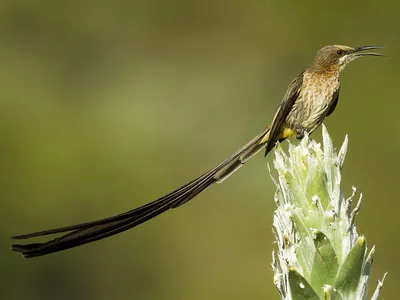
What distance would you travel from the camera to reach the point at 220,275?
559cm

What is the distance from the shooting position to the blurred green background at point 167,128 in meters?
5.85

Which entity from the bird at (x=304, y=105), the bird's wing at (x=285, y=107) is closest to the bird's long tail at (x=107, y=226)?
the bird at (x=304, y=105)

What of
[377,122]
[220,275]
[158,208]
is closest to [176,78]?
[377,122]

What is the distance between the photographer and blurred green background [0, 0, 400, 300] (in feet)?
19.2

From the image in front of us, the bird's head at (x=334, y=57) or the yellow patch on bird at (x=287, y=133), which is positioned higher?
the bird's head at (x=334, y=57)

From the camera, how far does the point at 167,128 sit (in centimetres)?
750

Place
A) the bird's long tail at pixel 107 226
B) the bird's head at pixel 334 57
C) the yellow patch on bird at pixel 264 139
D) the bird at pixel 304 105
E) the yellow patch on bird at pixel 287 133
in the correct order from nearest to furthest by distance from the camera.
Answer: the bird's long tail at pixel 107 226 → the bird at pixel 304 105 → the yellow patch on bird at pixel 264 139 → the yellow patch on bird at pixel 287 133 → the bird's head at pixel 334 57

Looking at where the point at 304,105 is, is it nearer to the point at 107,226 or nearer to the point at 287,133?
the point at 287,133

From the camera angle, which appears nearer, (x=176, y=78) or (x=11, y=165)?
(x=11, y=165)

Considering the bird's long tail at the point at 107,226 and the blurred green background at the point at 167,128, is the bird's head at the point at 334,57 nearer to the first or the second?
the bird's long tail at the point at 107,226

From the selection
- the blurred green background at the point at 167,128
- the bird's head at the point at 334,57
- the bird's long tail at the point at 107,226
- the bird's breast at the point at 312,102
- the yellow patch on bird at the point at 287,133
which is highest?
the blurred green background at the point at 167,128

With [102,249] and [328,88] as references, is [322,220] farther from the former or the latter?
[102,249]

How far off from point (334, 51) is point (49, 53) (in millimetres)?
5918

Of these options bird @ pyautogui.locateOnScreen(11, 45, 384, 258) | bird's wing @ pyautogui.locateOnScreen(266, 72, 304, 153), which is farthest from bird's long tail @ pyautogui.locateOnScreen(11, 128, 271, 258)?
bird's wing @ pyautogui.locateOnScreen(266, 72, 304, 153)
